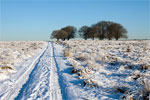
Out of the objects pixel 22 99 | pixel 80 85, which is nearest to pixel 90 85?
pixel 80 85

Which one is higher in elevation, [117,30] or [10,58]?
[117,30]

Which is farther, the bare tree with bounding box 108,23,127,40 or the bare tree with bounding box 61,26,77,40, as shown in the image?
the bare tree with bounding box 61,26,77,40

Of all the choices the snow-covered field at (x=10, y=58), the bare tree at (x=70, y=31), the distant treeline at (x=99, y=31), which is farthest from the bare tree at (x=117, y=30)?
the snow-covered field at (x=10, y=58)

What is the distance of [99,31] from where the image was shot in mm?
57938

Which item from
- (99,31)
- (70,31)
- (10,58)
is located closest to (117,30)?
(99,31)

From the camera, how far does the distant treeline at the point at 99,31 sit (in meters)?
51.8

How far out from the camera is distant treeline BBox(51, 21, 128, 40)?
2040 inches

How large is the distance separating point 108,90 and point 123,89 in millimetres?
496

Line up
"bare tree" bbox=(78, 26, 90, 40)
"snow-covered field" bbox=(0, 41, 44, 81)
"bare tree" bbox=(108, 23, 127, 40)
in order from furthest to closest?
"bare tree" bbox=(78, 26, 90, 40), "bare tree" bbox=(108, 23, 127, 40), "snow-covered field" bbox=(0, 41, 44, 81)

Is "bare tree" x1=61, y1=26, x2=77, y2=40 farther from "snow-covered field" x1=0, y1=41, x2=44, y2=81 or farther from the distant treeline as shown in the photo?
"snow-covered field" x1=0, y1=41, x2=44, y2=81

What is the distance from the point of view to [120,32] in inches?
2041

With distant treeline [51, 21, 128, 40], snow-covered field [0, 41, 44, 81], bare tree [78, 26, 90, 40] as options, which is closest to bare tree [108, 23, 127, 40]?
distant treeline [51, 21, 128, 40]

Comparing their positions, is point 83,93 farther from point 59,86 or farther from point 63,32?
point 63,32

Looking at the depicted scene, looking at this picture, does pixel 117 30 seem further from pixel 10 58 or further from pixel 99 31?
pixel 10 58
